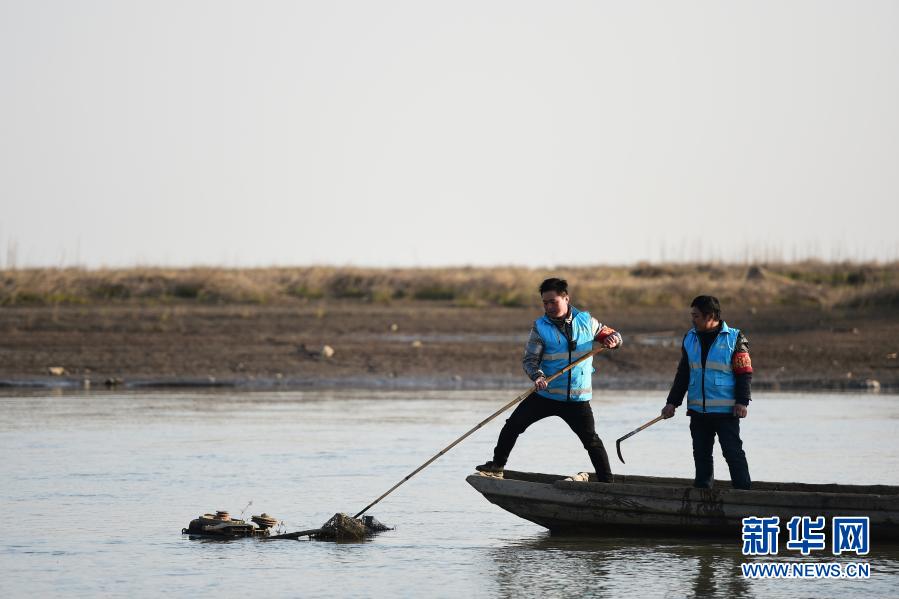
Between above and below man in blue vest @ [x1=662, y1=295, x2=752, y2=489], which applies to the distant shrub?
above

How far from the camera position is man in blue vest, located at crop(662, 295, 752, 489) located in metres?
10.1

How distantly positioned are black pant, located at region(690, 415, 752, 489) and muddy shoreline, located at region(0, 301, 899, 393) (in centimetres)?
1324

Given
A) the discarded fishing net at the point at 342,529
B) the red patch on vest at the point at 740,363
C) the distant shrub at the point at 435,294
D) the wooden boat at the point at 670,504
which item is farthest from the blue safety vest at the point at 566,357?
the distant shrub at the point at 435,294

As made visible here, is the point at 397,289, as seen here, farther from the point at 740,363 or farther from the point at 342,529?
the point at 740,363

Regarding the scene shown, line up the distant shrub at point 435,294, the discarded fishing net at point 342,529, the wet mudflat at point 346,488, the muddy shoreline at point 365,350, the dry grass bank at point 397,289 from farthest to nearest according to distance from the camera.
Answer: the distant shrub at point 435,294 < the dry grass bank at point 397,289 < the muddy shoreline at point 365,350 < the discarded fishing net at point 342,529 < the wet mudflat at point 346,488

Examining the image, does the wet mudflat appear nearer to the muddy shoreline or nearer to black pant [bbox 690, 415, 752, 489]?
black pant [bbox 690, 415, 752, 489]

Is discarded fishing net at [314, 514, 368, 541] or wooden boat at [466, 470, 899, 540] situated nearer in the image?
wooden boat at [466, 470, 899, 540]

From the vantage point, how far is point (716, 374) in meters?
10.2

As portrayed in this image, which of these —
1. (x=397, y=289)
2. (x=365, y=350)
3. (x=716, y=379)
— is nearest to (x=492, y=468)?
(x=716, y=379)

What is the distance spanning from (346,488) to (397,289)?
1161 inches

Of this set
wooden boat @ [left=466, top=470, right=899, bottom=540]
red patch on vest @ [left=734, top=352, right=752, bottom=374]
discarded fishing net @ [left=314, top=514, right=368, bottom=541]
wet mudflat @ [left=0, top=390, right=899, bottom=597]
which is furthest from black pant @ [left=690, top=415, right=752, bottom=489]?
discarded fishing net @ [left=314, top=514, right=368, bottom=541]

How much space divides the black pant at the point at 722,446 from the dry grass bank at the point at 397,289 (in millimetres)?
25387

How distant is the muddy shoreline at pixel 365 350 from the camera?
80.2ft

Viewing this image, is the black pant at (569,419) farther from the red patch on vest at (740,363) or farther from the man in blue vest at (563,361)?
the red patch on vest at (740,363)
